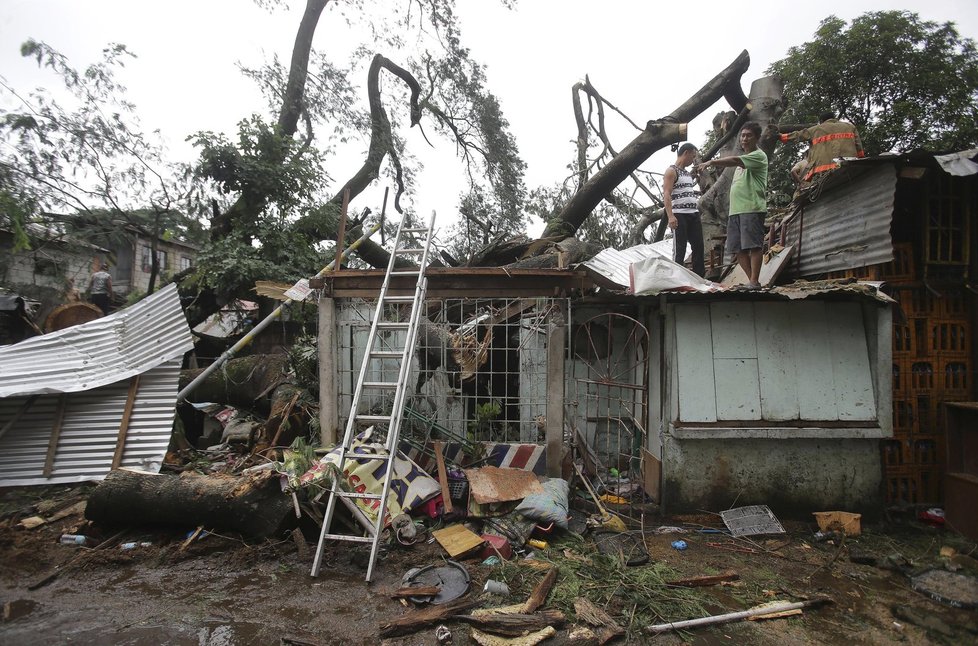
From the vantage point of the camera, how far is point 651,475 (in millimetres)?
5762

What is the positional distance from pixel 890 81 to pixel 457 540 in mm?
16893

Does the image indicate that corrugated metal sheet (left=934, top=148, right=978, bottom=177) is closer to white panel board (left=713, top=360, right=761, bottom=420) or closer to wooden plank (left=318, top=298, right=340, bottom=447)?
white panel board (left=713, top=360, right=761, bottom=420)

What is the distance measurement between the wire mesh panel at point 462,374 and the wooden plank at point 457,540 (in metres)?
1.12

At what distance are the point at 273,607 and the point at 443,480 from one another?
6.46ft

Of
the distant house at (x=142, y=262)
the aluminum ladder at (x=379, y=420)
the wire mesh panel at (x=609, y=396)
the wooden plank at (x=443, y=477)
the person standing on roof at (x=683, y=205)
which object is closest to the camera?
the aluminum ladder at (x=379, y=420)

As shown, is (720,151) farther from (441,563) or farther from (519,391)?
(441,563)

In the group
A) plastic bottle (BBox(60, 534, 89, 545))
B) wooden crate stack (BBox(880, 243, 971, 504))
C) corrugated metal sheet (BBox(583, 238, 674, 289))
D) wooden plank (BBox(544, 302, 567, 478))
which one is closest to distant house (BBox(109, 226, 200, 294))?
plastic bottle (BBox(60, 534, 89, 545))

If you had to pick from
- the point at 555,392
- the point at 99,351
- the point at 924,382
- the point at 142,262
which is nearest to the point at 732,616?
the point at 555,392

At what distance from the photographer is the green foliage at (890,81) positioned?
484 inches

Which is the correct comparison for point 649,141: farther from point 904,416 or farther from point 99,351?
point 99,351

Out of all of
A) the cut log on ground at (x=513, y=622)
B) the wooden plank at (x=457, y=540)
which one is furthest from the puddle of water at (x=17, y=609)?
the cut log on ground at (x=513, y=622)

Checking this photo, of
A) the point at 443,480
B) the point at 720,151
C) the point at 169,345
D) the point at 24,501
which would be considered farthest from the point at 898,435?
the point at 24,501

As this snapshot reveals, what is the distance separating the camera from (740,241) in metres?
6.22

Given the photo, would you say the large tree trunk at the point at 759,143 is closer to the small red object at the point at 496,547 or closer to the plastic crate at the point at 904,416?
the plastic crate at the point at 904,416
